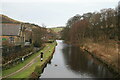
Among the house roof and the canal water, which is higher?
the house roof

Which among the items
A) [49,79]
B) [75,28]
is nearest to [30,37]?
[75,28]

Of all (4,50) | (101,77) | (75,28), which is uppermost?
(75,28)

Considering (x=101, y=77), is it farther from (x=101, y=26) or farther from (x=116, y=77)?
(x=101, y=26)

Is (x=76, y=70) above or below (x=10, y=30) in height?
below

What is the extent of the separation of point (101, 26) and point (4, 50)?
56.9 meters

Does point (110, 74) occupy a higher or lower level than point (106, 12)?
lower

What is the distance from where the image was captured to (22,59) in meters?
24.0

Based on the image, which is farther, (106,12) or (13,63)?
(106,12)

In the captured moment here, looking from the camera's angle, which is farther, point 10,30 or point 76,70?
point 10,30

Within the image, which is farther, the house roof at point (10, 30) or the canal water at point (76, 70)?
the house roof at point (10, 30)

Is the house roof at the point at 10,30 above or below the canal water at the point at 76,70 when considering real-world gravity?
above

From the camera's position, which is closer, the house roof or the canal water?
the canal water

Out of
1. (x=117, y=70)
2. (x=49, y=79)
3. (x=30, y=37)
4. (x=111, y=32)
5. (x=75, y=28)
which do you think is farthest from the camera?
(x=75, y=28)

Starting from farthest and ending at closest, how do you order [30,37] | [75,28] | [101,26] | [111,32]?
[75,28], [101,26], [111,32], [30,37]
